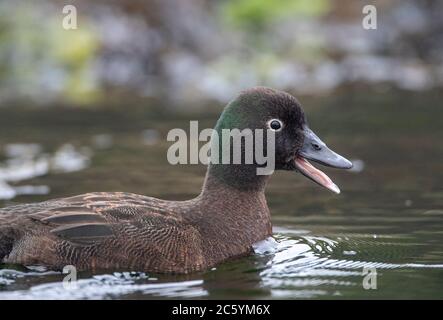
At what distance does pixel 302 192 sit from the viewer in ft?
42.0

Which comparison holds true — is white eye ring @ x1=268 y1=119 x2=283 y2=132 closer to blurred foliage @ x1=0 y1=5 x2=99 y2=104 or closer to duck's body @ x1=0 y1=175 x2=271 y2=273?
duck's body @ x1=0 y1=175 x2=271 y2=273

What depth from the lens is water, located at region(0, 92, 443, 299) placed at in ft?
26.6

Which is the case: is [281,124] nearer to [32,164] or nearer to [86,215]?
[86,215]

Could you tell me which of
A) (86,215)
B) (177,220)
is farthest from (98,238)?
(177,220)

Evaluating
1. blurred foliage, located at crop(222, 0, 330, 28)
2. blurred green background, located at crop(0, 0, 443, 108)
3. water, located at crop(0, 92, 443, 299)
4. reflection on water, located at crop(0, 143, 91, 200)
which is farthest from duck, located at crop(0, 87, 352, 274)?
blurred foliage, located at crop(222, 0, 330, 28)

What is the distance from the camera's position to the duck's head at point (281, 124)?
362 inches

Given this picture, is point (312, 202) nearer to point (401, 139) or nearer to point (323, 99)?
point (401, 139)

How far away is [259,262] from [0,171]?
651cm

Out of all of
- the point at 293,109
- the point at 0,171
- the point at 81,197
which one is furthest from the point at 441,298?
the point at 0,171

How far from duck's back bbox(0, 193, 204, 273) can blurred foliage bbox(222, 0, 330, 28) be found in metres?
19.9

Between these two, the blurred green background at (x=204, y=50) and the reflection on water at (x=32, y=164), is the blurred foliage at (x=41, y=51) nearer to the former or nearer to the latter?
the blurred green background at (x=204, y=50)

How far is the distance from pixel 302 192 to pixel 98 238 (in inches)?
193

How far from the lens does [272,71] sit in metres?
26.2

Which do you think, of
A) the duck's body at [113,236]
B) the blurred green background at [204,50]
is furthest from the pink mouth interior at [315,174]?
the blurred green background at [204,50]
